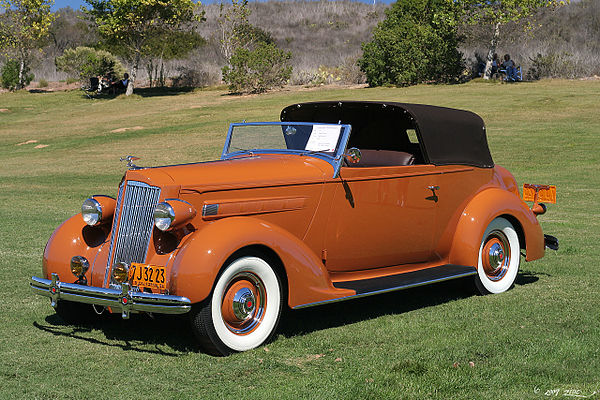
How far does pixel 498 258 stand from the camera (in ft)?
24.4

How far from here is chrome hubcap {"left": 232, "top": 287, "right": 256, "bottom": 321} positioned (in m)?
5.34

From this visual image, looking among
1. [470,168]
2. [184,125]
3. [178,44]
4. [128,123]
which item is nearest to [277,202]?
[470,168]

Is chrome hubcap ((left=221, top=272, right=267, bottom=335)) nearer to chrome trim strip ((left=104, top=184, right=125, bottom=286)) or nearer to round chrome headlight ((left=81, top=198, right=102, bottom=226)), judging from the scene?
chrome trim strip ((left=104, top=184, right=125, bottom=286))

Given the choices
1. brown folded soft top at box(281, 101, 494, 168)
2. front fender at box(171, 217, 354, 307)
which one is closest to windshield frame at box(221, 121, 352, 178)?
brown folded soft top at box(281, 101, 494, 168)

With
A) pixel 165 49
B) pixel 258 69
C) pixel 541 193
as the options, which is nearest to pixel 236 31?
pixel 165 49

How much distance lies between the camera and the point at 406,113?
7062 mm

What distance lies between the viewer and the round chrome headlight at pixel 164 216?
16.8 feet

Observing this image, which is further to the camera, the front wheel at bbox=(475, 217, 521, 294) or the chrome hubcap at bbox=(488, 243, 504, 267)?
the chrome hubcap at bbox=(488, 243, 504, 267)

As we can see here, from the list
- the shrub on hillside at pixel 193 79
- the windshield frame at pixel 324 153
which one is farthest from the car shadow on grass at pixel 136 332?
the shrub on hillside at pixel 193 79

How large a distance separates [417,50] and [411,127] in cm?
3145

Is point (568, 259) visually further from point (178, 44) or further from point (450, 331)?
point (178, 44)

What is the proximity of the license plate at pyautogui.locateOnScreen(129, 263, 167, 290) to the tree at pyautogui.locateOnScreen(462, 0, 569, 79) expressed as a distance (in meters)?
35.2

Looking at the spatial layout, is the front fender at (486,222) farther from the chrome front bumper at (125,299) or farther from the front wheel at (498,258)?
the chrome front bumper at (125,299)

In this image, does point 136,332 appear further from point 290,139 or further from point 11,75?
point 11,75
